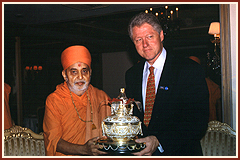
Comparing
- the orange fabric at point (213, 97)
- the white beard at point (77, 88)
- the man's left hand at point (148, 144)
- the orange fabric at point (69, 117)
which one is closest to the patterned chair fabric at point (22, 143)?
the orange fabric at point (69, 117)

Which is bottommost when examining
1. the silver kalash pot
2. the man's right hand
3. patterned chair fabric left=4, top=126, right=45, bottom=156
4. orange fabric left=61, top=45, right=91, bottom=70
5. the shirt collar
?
patterned chair fabric left=4, top=126, right=45, bottom=156

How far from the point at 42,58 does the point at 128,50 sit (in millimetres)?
3917

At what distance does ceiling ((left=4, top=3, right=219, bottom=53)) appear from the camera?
139 inches

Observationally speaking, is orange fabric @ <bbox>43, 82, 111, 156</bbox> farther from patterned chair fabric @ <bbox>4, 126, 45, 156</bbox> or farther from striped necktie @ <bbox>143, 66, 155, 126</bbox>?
striped necktie @ <bbox>143, 66, 155, 126</bbox>

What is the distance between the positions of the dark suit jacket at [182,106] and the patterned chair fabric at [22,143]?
889 millimetres

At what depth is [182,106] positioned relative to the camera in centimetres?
174

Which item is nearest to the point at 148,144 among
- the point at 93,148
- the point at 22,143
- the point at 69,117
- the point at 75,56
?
the point at 93,148

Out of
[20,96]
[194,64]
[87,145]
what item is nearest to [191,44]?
[20,96]

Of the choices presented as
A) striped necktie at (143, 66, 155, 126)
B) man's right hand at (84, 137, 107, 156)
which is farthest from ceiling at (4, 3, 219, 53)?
man's right hand at (84, 137, 107, 156)

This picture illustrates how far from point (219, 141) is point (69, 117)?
1169mm

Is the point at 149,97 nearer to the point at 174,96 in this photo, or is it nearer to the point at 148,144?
the point at 174,96

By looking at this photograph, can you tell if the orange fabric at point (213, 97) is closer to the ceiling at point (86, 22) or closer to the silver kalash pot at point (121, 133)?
the ceiling at point (86, 22)

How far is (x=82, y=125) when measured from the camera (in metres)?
2.03

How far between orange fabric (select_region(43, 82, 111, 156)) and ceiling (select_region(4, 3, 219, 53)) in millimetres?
1352
